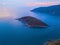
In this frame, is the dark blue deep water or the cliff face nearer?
the dark blue deep water

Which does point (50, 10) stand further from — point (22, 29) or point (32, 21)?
point (22, 29)

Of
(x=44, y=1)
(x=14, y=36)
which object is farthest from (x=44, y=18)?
(x=14, y=36)

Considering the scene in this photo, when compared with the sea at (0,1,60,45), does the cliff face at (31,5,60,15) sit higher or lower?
higher

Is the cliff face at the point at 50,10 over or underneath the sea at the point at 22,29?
over

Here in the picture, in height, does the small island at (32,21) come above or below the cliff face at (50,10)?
below

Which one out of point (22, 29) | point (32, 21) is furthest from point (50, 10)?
point (22, 29)

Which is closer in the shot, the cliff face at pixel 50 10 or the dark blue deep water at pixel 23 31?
the dark blue deep water at pixel 23 31
